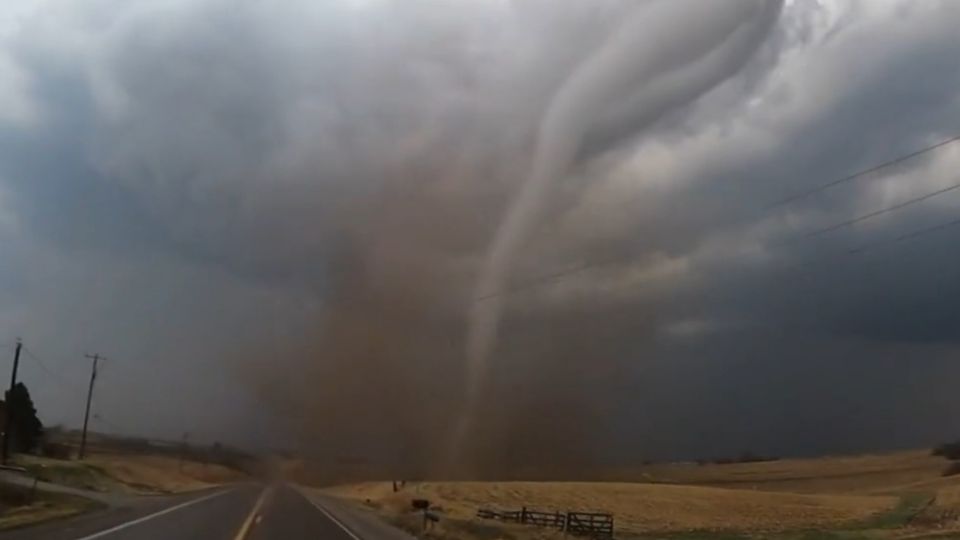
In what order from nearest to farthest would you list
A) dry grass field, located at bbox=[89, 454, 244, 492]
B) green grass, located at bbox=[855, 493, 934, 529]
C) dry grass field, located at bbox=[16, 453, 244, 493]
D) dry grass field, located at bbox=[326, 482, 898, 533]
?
green grass, located at bbox=[855, 493, 934, 529] < dry grass field, located at bbox=[326, 482, 898, 533] < dry grass field, located at bbox=[16, 453, 244, 493] < dry grass field, located at bbox=[89, 454, 244, 492]

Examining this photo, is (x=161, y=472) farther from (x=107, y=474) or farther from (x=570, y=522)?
(x=570, y=522)

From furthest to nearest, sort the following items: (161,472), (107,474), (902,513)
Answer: (161,472) → (107,474) → (902,513)

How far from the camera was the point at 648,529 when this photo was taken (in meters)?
56.8

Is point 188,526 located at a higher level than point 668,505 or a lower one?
lower

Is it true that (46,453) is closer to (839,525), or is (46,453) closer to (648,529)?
(648,529)

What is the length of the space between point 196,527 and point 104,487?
48.9 m

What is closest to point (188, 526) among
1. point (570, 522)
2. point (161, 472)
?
point (570, 522)

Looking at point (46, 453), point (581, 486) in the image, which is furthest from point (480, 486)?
point (46, 453)

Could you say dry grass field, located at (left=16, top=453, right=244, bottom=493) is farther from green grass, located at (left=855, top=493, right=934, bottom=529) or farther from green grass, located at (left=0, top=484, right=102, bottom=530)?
green grass, located at (left=855, top=493, right=934, bottom=529)

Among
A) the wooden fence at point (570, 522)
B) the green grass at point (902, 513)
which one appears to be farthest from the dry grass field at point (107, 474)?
the green grass at point (902, 513)

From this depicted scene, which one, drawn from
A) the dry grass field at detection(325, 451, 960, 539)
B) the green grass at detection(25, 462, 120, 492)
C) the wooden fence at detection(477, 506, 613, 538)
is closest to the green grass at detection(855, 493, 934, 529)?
the dry grass field at detection(325, 451, 960, 539)

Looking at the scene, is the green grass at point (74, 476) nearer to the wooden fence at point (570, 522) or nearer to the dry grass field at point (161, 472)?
the dry grass field at point (161, 472)

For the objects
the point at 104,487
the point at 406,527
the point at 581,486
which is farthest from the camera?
the point at 581,486

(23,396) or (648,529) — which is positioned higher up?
(23,396)
